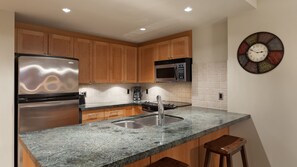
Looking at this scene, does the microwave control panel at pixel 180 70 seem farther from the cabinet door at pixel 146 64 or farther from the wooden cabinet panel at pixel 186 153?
the wooden cabinet panel at pixel 186 153

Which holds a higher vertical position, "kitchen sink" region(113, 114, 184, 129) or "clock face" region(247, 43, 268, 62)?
"clock face" region(247, 43, 268, 62)

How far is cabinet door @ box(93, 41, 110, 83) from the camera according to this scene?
354 cm

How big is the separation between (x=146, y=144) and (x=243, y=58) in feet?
6.11

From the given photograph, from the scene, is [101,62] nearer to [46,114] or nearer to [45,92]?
[45,92]

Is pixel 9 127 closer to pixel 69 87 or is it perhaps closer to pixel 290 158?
pixel 69 87

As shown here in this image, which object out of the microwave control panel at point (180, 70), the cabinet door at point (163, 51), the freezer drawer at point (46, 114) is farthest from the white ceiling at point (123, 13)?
the freezer drawer at point (46, 114)

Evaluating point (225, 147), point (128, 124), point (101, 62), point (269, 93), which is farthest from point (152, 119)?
point (101, 62)

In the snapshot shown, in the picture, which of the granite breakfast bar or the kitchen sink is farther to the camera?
the kitchen sink

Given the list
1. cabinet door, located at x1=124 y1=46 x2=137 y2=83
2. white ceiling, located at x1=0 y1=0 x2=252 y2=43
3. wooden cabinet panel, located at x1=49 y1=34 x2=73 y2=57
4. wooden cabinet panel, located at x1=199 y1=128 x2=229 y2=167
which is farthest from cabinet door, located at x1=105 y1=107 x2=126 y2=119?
wooden cabinet panel, located at x1=199 y1=128 x2=229 y2=167

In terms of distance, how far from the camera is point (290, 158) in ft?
6.65

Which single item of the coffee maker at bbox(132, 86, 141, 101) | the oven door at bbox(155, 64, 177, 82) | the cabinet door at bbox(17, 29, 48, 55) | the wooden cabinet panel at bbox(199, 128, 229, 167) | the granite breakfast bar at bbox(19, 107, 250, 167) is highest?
the cabinet door at bbox(17, 29, 48, 55)

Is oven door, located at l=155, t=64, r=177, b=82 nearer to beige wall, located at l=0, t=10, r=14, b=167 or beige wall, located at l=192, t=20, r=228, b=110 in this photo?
beige wall, located at l=192, t=20, r=228, b=110

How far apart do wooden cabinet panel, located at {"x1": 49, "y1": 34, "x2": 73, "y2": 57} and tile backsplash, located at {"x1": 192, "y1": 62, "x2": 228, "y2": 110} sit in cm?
223

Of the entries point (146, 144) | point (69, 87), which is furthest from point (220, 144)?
point (69, 87)
